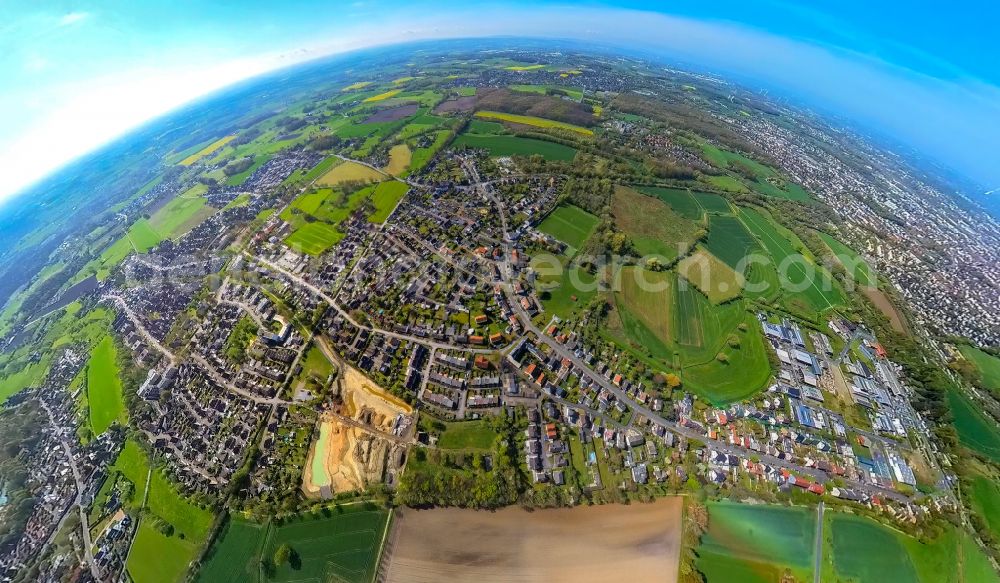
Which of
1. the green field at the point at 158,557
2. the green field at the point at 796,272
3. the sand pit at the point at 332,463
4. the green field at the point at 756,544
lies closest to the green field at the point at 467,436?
the sand pit at the point at 332,463

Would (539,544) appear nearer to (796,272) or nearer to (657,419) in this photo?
(657,419)

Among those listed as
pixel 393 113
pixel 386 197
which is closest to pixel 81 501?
pixel 386 197

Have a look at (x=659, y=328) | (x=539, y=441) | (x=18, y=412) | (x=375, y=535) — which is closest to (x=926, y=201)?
(x=659, y=328)

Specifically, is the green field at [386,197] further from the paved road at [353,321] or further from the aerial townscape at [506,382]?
the paved road at [353,321]

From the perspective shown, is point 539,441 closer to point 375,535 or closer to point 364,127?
point 375,535

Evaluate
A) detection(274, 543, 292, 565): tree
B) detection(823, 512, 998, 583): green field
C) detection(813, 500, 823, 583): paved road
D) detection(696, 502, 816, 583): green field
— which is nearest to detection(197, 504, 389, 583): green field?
detection(274, 543, 292, 565): tree

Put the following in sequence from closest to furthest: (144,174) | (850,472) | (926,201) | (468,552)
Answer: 1. (468,552)
2. (850,472)
3. (926,201)
4. (144,174)

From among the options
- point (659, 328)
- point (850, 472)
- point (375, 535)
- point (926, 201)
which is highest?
point (926, 201)
